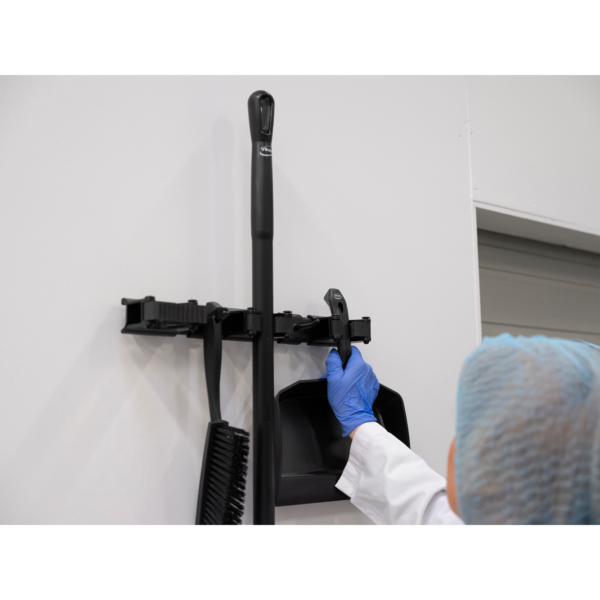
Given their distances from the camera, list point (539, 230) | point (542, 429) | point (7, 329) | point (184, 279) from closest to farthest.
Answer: point (542, 429) → point (7, 329) → point (184, 279) → point (539, 230)

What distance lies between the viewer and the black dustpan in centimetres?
78

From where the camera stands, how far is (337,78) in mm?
963

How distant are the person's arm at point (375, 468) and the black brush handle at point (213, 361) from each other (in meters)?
0.19

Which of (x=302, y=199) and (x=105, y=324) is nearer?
(x=105, y=324)

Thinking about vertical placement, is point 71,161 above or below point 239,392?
above

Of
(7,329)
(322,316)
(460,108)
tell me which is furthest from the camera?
(460,108)

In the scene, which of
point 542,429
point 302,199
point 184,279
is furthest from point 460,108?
point 542,429

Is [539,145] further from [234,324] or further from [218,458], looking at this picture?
[218,458]

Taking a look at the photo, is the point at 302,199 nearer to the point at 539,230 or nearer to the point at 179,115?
the point at 179,115

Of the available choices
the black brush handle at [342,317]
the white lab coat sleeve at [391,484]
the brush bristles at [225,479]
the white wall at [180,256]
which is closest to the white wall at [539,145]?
the white wall at [180,256]

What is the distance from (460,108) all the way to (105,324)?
833mm

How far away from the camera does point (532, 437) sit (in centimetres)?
51

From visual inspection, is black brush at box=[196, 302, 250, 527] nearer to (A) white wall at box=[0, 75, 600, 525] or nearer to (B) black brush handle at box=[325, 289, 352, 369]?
(A) white wall at box=[0, 75, 600, 525]
